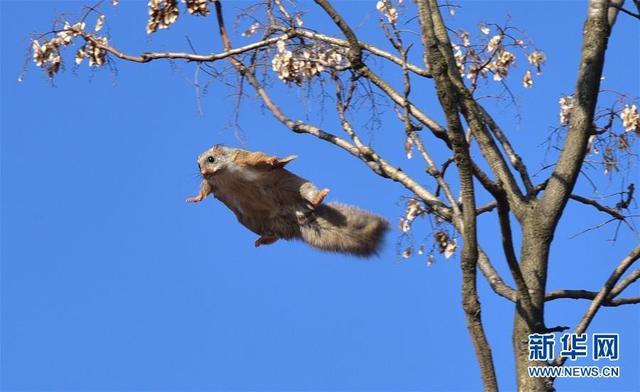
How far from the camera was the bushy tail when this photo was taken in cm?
1091

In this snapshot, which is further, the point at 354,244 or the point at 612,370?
the point at 354,244

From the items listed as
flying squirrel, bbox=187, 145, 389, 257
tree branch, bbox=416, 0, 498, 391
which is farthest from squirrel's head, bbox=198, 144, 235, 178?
tree branch, bbox=416, 0, 498, 391

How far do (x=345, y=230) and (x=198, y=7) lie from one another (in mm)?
3529

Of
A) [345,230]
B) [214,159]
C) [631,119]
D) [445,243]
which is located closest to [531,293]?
[445,243]

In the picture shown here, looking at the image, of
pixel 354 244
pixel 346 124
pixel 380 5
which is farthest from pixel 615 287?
pixel 354 244

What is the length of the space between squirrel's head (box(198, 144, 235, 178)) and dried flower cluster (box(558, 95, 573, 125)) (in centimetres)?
350

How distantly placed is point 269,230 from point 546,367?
4.49 meters

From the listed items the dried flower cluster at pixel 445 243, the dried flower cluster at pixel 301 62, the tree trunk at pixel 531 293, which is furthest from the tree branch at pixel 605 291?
the dried flower cluster at pixel 301 62

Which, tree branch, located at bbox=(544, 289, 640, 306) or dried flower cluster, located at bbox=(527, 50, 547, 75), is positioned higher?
dried flower cluster, located at bbox=(527, 50, 547, 75)

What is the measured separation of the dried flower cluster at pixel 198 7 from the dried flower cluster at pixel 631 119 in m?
3.52

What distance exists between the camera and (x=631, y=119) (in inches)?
348

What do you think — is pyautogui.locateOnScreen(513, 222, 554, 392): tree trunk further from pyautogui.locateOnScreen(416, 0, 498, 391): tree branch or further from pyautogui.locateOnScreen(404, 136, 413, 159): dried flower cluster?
pyautogui.locateOnScreen(404, 136, 413, 159): dried flower cluster

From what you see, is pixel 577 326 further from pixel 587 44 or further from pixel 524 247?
pixel 587 44

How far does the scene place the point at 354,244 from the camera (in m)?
10.9
